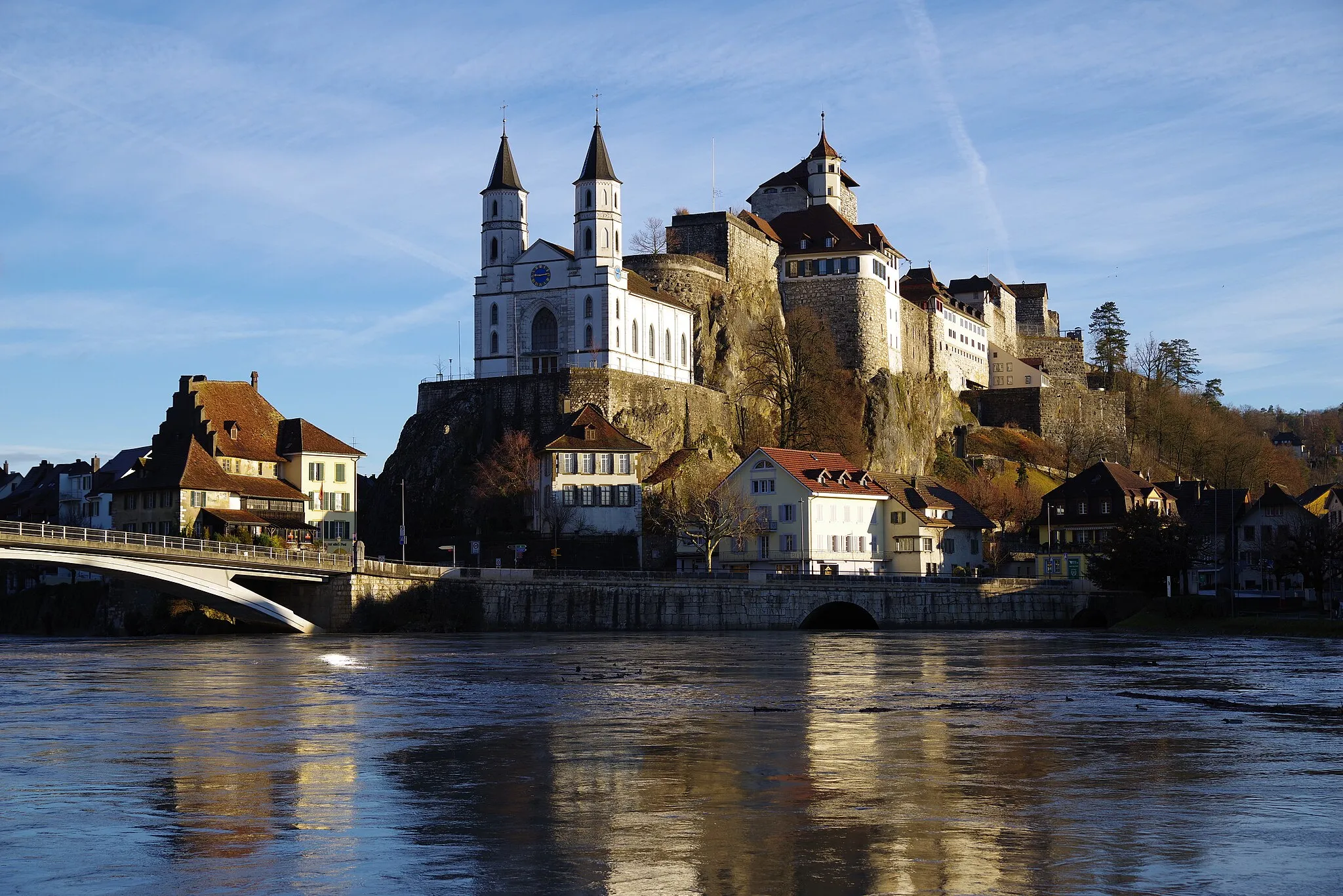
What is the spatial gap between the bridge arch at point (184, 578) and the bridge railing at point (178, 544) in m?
0.95

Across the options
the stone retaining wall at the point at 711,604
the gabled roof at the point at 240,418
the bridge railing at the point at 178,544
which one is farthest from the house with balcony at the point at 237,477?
the stone retaining wall at the point at 711,604

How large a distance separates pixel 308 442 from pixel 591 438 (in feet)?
53.9

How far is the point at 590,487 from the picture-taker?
93.3 m

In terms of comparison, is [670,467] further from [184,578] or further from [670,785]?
[670,785]

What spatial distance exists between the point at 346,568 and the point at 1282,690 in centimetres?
4755

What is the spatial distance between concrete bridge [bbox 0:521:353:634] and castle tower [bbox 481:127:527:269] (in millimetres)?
35590

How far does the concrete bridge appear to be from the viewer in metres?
66.0

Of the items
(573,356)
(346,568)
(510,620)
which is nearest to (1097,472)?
(573,356)

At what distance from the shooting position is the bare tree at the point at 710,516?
90.4m

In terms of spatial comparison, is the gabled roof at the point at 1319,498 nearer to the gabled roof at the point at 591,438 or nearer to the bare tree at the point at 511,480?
the gabled roof at the point at 591,438

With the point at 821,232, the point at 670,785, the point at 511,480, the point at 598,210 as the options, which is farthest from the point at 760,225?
the point at 670,785

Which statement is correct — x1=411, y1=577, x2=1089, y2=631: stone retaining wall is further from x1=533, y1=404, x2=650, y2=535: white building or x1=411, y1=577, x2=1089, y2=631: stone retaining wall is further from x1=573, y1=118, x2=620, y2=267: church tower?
x1=573, y1=118, x2=620, y2=267: church tower

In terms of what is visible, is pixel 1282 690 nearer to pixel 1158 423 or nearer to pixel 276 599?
pixel 276 599

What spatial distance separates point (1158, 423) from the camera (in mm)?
160500
